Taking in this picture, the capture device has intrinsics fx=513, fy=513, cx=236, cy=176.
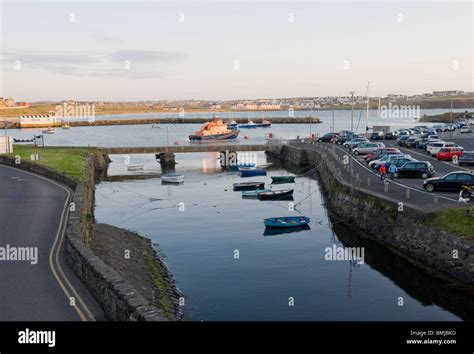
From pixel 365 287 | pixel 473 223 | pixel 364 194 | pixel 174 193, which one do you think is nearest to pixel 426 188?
pixel 364 194

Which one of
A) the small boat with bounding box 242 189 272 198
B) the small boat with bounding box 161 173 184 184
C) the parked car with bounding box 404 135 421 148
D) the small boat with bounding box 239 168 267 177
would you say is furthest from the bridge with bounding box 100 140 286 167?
the small boat with bounding box 242 189 272 198

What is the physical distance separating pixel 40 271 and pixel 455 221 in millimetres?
22497

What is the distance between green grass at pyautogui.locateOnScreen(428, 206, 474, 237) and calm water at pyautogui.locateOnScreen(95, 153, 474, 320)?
3107 mm

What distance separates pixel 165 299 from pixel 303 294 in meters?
7.45

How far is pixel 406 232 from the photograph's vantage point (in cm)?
3375

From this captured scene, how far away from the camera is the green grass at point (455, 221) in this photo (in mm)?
28506

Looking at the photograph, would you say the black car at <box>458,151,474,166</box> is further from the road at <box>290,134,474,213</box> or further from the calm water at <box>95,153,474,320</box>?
the calm water at <box>95,153,474,320</box>

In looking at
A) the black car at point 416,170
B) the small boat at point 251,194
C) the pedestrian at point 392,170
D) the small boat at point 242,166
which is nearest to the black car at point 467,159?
the black car at point 416,170

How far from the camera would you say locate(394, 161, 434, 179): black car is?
4544 centimetres

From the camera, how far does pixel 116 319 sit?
17.0 meters

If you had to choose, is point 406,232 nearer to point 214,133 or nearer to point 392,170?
point 392,170

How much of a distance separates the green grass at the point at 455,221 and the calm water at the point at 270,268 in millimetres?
3107

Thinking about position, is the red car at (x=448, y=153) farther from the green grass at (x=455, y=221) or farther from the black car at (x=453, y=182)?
the green grass at (x=455, y=221)

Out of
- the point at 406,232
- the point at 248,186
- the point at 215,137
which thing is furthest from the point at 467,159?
the point at 215,137
